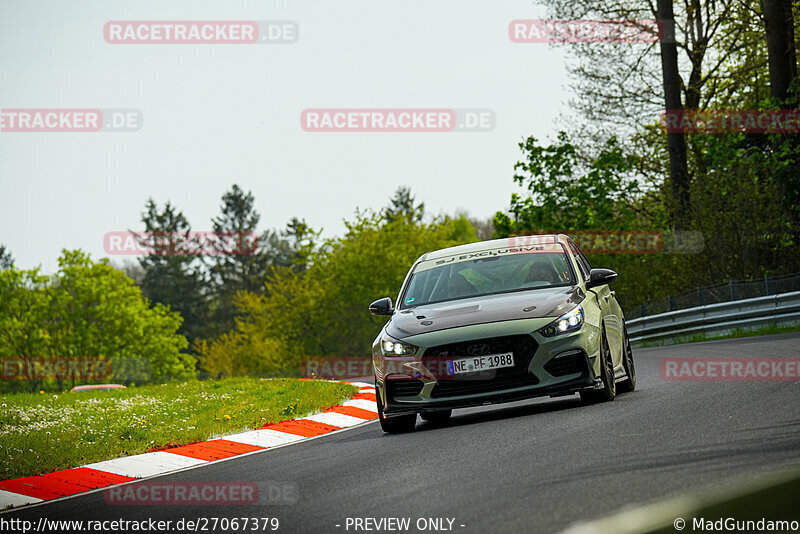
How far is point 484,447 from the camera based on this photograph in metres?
7.75

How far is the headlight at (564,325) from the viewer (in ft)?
30.9

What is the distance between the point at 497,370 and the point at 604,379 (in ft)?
3.82

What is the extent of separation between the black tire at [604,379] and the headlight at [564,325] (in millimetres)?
445

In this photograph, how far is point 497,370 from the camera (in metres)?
9.38

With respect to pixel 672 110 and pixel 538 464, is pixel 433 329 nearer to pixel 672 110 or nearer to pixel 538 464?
pixel 538 464

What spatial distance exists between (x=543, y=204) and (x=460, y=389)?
32703 millimetres

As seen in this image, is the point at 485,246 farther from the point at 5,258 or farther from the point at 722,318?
the point at 5,258

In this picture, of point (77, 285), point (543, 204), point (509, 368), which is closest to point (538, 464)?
point (509, 368)

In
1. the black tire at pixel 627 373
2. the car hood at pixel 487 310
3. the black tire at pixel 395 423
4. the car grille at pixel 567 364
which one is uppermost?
the car hood at pixel 487 310

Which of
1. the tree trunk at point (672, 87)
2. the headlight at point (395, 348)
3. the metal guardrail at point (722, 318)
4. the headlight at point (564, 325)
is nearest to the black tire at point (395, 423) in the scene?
the headlight at point (395, 348)

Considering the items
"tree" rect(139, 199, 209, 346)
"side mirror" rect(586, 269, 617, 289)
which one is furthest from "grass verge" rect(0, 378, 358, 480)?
"tree" rect(139, 199, 209, 346)

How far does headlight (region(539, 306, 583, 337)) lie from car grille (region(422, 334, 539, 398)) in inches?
6.9

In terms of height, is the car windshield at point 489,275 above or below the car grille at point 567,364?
above

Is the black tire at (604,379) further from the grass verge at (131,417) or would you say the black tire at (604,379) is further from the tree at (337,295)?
the tree at (337,295)
